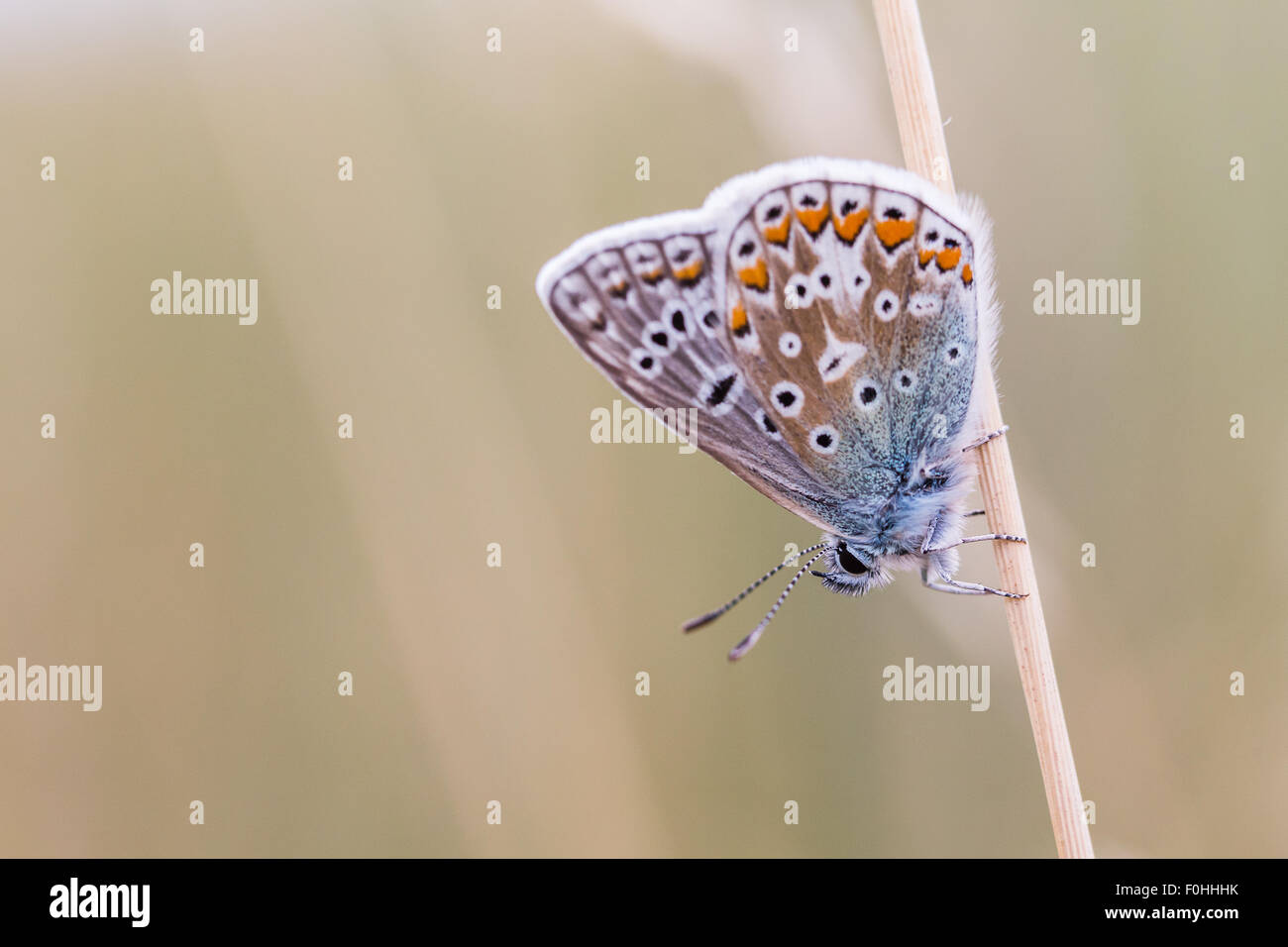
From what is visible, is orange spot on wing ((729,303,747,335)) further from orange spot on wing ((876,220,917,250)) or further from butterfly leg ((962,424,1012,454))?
butterfly leg ((962,424,1012,454))

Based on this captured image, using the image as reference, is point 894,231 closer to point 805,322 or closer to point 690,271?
point 805,322

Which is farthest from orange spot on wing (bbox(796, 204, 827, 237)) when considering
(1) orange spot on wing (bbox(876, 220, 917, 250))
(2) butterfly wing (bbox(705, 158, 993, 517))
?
(1) orange spot on wing (bbox(876, 220, 917, 250))

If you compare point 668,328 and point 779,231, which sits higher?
point 779,231

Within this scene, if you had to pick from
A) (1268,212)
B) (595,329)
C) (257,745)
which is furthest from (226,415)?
(1268,212)

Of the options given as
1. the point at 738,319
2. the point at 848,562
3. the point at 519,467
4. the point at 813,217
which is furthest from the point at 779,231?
the point at 519,467

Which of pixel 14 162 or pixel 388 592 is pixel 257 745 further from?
pixel 14 162

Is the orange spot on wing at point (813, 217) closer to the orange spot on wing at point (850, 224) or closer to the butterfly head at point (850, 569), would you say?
the orange spot on wing at point (850, 224)

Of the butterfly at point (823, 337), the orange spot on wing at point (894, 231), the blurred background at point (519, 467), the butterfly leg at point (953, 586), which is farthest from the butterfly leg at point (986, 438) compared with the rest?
the blurred background at point (519, 467)
